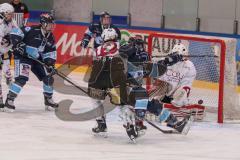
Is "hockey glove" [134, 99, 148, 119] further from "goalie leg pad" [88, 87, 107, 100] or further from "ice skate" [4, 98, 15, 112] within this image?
"ice skate" [4, 98, 15, 112]

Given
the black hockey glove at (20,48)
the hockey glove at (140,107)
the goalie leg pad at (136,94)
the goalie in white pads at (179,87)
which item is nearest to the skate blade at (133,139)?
the hockey glove at (140,107)

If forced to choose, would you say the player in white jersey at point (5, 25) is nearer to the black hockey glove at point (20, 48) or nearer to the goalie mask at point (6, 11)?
the goalie mask at point (6, 11)

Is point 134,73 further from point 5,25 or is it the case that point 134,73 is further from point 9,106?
point 5,25

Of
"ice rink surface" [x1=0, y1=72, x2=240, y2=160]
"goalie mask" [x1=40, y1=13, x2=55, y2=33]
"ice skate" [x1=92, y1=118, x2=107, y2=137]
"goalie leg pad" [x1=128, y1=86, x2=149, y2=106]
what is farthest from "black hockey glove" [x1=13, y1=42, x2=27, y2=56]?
"goalie leg pad" [x1=128, y1=86, x2=149, y2=106]

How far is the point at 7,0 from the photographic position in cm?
1719

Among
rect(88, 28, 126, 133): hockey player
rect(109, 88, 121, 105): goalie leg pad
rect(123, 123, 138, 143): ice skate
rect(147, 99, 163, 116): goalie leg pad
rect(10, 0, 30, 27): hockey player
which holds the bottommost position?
Answer: rect(123, 123, 138, 143): ice skate

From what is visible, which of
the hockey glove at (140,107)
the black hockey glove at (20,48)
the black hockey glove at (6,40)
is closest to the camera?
the hockey glove at (140,107)

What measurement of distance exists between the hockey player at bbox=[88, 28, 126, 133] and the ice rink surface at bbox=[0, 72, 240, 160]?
0.48 meters

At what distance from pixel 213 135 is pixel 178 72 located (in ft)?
3.32

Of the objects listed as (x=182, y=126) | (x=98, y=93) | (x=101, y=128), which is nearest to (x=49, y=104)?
(x=101, y=128)

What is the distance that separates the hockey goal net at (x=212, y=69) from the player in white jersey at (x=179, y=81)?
0.59 feet

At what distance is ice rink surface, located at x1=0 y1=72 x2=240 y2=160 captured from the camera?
6.01 meters

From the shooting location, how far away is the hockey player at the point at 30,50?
25.9ft

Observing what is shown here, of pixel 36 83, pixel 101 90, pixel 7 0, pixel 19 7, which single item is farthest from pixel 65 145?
pixel 7 0
